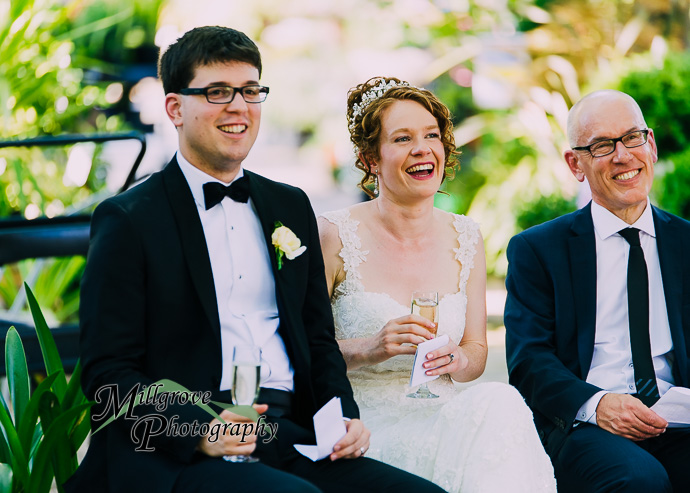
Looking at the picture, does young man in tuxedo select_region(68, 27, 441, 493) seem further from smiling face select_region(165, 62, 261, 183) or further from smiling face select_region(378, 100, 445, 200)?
smiling face select_region(378, 100, 445, 200)

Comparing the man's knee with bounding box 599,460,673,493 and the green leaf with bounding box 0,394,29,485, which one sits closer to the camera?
the man's knee with bounding box 599,460,673,493

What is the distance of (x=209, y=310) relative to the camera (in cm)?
278

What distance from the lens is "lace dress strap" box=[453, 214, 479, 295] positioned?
148 inches

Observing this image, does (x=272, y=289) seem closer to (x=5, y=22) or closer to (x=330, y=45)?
(x=5, y=22)

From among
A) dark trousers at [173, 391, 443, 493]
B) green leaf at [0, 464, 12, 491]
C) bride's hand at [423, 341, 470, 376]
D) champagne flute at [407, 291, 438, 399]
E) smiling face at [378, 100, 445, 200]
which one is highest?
smiling face at [378, 100, 445, 200]

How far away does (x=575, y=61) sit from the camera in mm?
11234

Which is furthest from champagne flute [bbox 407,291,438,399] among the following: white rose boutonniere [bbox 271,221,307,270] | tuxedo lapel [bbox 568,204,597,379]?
tuxedo lapel [bbox 568,204,597,379]

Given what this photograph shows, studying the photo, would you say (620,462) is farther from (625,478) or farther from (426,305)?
(426,305)

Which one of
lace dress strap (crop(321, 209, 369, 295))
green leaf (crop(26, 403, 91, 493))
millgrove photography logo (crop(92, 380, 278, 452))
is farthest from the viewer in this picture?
lace dress strap (crop(321, 209, 369, 295))

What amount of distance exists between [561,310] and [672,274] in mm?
454

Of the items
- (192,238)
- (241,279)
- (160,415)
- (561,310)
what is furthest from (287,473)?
(561,310)

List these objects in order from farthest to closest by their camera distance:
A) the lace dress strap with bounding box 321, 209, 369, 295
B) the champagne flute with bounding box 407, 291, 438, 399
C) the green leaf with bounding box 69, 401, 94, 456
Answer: the lace dress strap with bounding box 321, 209, 369, 295
the green leaf with bounding box 69, 401, 94, 456
the champagne flute with bounding box 407, 291, 438, 399

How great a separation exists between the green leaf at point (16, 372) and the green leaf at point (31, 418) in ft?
0.15

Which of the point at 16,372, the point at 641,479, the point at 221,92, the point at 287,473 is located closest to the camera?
the point at 287,473
